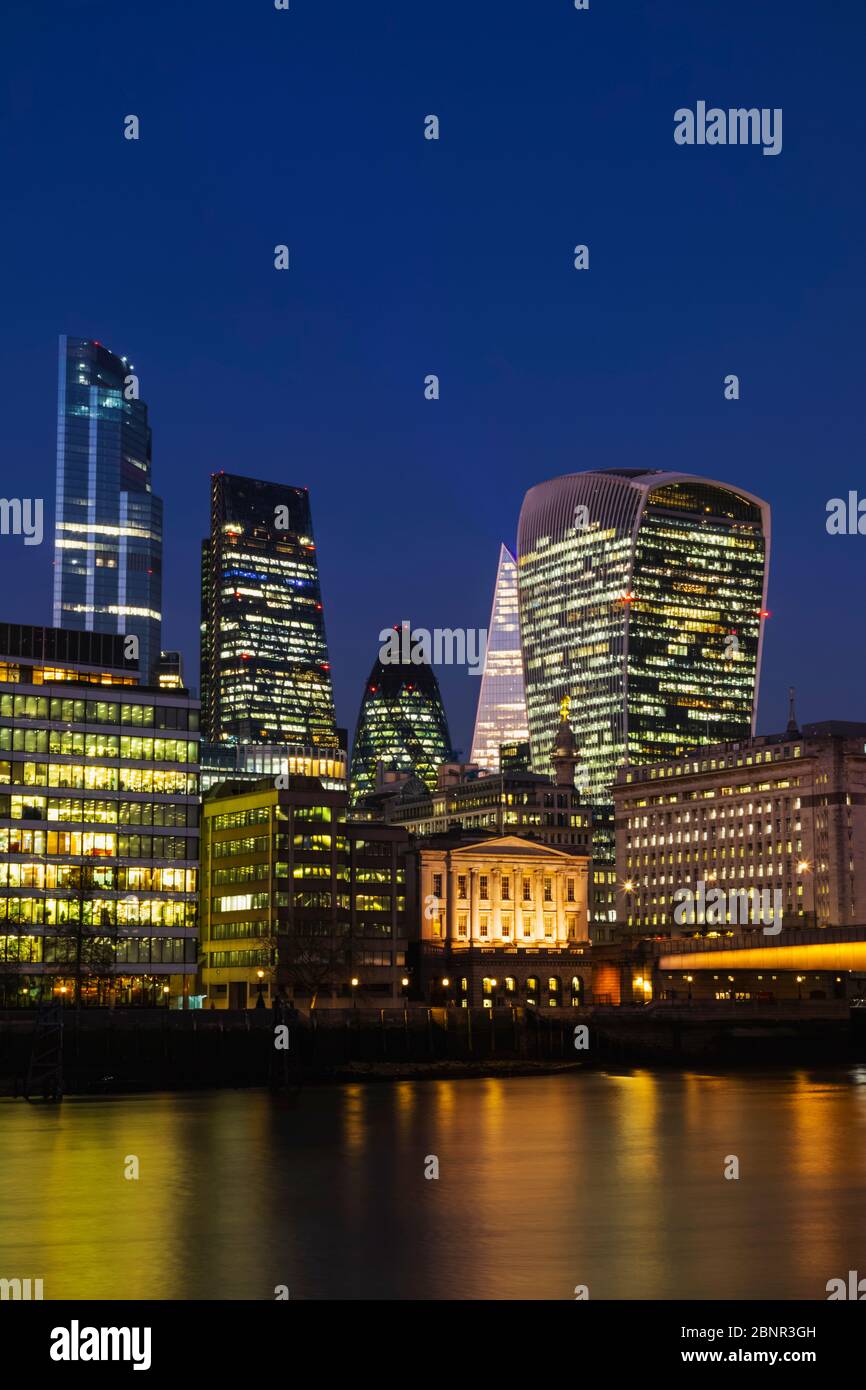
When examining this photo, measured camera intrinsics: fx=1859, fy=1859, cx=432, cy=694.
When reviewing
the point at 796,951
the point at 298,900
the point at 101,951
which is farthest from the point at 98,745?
the point at 796,951

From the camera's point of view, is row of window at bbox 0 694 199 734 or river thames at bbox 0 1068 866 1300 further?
row of window at bbox 0 694 199 734

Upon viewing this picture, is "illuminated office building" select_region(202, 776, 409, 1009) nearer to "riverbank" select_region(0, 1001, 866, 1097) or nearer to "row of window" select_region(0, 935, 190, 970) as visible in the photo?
"row of window" select_region(0, 935, 190, 970)

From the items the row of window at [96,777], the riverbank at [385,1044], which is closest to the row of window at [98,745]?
the row of window at [96,777]

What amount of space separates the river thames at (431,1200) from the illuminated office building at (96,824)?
5656cm

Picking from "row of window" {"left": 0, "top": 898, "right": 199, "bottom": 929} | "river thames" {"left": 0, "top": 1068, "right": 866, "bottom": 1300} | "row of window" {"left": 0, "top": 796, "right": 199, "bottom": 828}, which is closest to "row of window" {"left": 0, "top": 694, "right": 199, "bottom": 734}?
"row of window" {"left": 0, "top": 796, "right": 199, "bottom": 828}

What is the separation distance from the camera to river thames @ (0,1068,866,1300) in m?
35.9

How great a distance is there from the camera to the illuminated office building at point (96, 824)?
5531 inches

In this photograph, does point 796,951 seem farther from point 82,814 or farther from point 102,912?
point 82,814

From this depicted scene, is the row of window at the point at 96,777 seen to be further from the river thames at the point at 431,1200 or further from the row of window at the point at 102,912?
the river thames at the point at 431,1200

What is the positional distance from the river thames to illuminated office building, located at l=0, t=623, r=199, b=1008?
186ft

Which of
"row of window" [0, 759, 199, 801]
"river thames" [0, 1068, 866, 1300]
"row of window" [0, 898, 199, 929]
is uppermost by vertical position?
"row of window" [0, 759, 199, 801]

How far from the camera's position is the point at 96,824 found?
14412 cm

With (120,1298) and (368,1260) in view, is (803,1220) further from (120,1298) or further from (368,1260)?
(120,1298)
